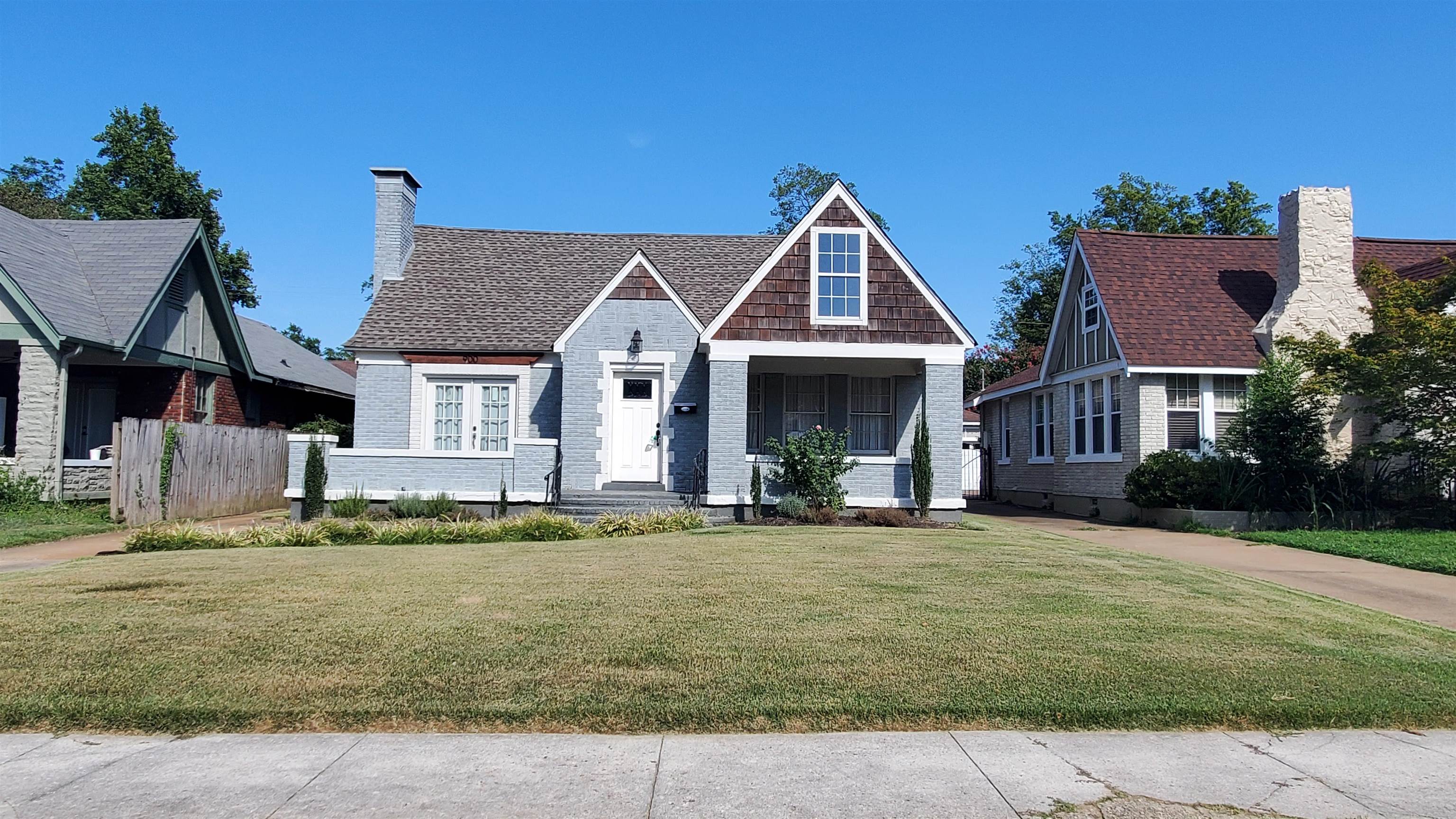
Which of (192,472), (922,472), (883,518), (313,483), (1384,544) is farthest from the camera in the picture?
(192,472)

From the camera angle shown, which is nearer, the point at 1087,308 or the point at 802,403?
the point at 802,403

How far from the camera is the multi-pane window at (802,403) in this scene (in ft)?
64.0

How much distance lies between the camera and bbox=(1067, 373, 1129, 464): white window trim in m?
20.9

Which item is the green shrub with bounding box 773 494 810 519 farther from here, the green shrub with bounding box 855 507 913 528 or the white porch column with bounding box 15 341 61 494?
the white porch column with bounding box 15 341 61 494

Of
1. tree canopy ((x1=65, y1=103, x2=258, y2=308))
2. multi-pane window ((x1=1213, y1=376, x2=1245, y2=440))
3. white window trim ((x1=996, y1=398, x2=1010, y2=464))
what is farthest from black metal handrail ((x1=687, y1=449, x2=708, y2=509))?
tree canopy ((x1=65, y1=103, x2=258, y2=308))

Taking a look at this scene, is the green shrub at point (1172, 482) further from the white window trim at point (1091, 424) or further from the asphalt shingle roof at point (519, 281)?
the asphalt shingle roof at point (519, 281)

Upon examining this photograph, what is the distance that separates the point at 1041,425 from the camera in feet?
83.4

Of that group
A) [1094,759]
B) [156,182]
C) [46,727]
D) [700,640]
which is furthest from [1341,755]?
[156,182]

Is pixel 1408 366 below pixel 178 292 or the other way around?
below

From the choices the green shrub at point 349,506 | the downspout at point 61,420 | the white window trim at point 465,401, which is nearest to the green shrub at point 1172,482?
the white window trim at point 465,401

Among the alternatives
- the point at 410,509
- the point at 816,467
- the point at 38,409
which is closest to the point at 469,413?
the point at 410,509

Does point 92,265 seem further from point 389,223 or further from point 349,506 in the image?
point 349,506

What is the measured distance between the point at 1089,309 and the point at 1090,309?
6cm

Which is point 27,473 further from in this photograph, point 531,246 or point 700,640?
point 700,640
